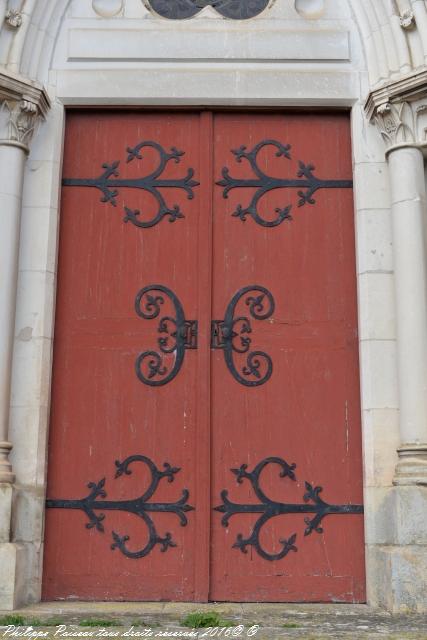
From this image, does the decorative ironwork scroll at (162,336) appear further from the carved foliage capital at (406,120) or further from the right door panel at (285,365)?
the carved foliage capital at (406,120)

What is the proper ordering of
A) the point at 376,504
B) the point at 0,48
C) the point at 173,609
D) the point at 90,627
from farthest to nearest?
the point at 0,48
the point at 376,504
the point at 173,609
the point at 90,627

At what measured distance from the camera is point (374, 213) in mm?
5488

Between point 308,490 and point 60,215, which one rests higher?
point 60,215

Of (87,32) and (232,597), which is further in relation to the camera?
(87,32)

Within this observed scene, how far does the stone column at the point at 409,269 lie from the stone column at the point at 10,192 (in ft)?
7.59

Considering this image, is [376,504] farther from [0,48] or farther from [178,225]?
[0,48]

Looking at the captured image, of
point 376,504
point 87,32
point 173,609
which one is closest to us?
point 173,609

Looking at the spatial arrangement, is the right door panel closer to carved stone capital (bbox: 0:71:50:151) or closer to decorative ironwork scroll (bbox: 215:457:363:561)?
decorative ironwork scroll (bbox: 215:457:363:561)

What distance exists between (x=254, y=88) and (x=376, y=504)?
2917 millimetres

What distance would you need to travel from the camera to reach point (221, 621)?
13.9 ft

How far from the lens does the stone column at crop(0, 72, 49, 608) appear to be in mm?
5055

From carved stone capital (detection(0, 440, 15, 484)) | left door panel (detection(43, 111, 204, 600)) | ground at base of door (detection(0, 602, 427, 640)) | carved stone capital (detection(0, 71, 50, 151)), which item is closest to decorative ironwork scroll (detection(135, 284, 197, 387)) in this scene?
left door panel (detection(43, 111, 204, 600))

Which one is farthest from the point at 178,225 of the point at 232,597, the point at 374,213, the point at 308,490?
the point at 232,597

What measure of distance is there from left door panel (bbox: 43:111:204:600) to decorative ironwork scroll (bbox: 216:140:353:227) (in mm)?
283
